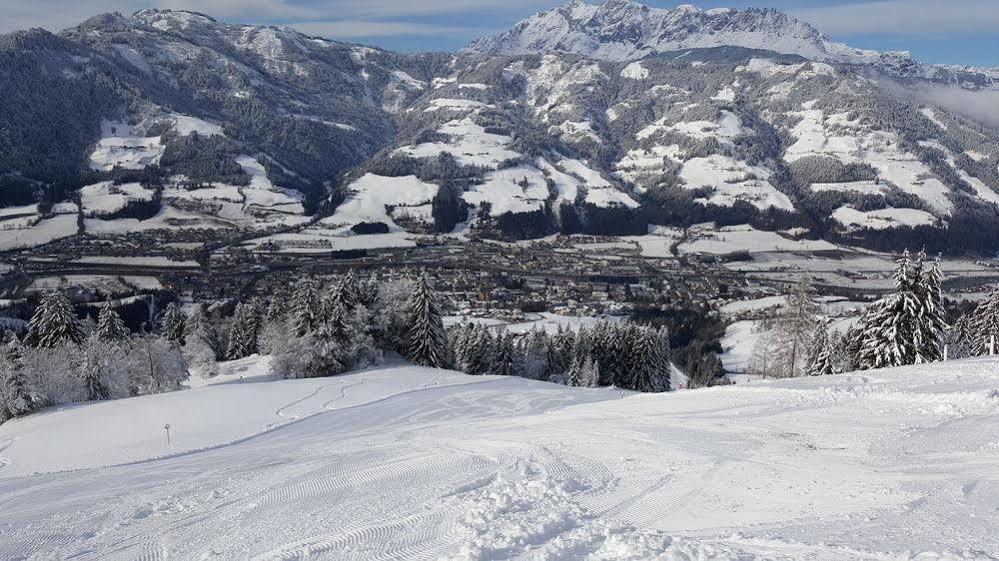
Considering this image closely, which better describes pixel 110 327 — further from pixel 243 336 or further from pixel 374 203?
pixel 374 203

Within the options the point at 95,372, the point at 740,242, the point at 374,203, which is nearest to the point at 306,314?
the point at 95,372

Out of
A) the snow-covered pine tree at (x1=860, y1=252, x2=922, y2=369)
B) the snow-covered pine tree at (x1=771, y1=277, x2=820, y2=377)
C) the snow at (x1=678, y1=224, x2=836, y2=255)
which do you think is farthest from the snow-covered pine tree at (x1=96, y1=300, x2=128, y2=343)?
the snow at (x1=678, y1=224, x2=836, y2=255)

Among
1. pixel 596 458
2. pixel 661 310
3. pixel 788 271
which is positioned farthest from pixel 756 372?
pixel 788 271

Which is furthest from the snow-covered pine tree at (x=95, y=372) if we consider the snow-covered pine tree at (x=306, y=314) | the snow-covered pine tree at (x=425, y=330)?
the snow-covered pine tree at (x=425, y=330)

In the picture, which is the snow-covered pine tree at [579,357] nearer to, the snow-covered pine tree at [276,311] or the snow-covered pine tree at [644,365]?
the snow-covered pine tree at [644,365]

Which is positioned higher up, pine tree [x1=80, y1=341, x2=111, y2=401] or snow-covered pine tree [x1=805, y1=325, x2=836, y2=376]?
snow-covered pine tree [x1=805, y1=325, x2=836, y2=376]

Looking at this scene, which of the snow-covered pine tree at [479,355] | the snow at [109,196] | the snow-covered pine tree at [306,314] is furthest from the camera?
the snow at [109,196]

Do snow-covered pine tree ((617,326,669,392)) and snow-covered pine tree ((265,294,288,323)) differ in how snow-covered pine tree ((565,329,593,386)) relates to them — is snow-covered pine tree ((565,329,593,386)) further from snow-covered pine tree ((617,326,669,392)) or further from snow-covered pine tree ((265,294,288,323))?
snow-covered pine tree ((265,294,288,323))
